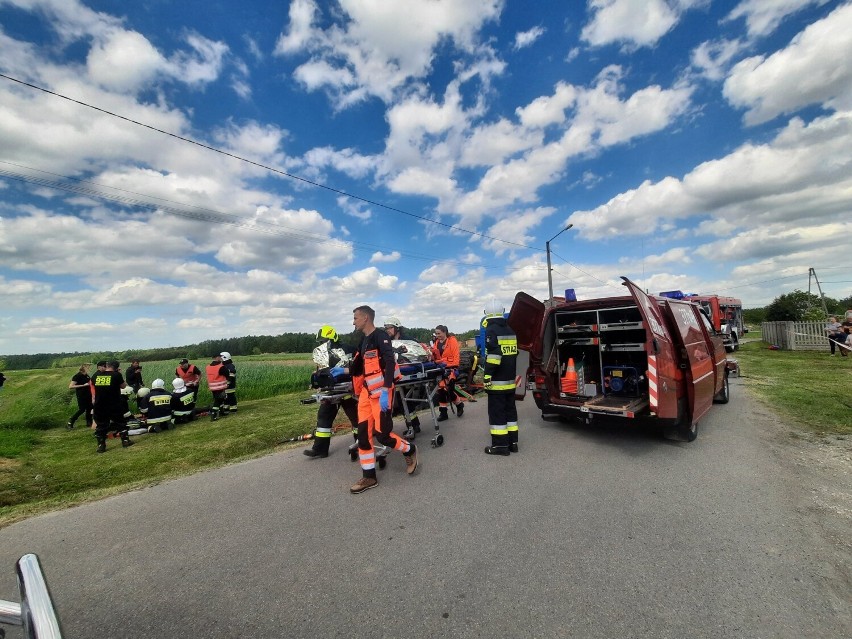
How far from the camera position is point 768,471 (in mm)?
4273

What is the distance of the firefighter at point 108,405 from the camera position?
7.22 metres

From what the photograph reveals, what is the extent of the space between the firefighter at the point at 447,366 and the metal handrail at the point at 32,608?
6.37 meters

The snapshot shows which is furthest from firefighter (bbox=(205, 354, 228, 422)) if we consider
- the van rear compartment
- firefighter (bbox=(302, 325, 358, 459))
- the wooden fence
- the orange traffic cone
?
the wooden fence

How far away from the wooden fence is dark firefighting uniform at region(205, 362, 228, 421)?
22.5 metres

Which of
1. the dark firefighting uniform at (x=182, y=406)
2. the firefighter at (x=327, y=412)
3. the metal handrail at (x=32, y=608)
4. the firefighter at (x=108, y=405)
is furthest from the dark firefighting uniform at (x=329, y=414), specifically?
the dark firefighting uniform at (x=182, y=406)

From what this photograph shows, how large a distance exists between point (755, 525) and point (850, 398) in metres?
7.03

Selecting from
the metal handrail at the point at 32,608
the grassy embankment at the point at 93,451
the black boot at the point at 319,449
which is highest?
the metal handrail at the point at 32,608

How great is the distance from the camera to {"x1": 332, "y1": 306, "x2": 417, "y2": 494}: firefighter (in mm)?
4336

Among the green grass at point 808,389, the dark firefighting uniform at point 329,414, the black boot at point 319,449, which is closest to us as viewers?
the dark firefighting uniform at point 329,414

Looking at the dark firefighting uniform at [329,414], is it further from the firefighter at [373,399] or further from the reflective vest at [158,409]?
the reflective vest at [158,409]

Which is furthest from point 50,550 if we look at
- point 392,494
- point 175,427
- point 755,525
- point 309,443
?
point 175,427

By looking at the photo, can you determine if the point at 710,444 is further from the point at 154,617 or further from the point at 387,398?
the point at 154,617

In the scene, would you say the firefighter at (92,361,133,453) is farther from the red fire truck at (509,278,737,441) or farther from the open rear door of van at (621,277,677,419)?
the open rear door of van at (621,277,677,419)

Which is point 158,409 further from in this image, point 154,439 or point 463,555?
point 463,555
